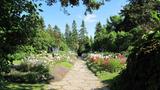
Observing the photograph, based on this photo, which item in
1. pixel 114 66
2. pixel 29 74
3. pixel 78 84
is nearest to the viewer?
pixel 78 84

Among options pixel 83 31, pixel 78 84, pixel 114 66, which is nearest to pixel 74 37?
pixel 83 31

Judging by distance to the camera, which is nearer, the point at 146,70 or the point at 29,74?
the point at 146,70

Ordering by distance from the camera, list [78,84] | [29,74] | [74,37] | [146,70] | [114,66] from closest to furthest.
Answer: [146,70] → [78,84] → [29,74] → [114,66] → [74,37]

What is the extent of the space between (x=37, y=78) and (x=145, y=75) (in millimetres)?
9373

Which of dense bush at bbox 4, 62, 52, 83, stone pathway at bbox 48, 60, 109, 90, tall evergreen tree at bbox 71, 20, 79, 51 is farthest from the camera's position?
tall evergreen tree at bbox 71, 20, 79, 51

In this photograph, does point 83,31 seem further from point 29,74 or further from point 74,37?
point 29,74

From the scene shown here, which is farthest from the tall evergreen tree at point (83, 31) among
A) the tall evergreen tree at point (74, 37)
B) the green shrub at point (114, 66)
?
the green shrub at point (114, 66)

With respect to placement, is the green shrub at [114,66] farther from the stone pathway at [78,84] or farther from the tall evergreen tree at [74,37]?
the tall evergreen tree at [74,37]

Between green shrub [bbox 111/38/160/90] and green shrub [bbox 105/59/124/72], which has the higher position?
green shrub [bbox 105/59/124/72]

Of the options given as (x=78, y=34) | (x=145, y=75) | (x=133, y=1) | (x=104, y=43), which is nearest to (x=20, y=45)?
(x=145, y=75)

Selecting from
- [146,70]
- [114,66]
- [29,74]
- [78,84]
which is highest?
[114,66]

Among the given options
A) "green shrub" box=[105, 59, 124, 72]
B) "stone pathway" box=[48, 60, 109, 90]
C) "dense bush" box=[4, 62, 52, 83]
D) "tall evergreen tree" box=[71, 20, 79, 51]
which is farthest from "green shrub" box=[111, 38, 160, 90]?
"tall evergreen tree" box=[71, 20, 79, 51]

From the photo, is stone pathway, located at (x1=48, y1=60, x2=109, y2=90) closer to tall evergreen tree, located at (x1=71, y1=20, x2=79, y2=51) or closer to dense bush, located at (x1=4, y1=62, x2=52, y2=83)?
dense bush, located at (x1=4, y1=62, x2=52, y2=83)

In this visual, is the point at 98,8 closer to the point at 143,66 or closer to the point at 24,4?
the point at 143,66
